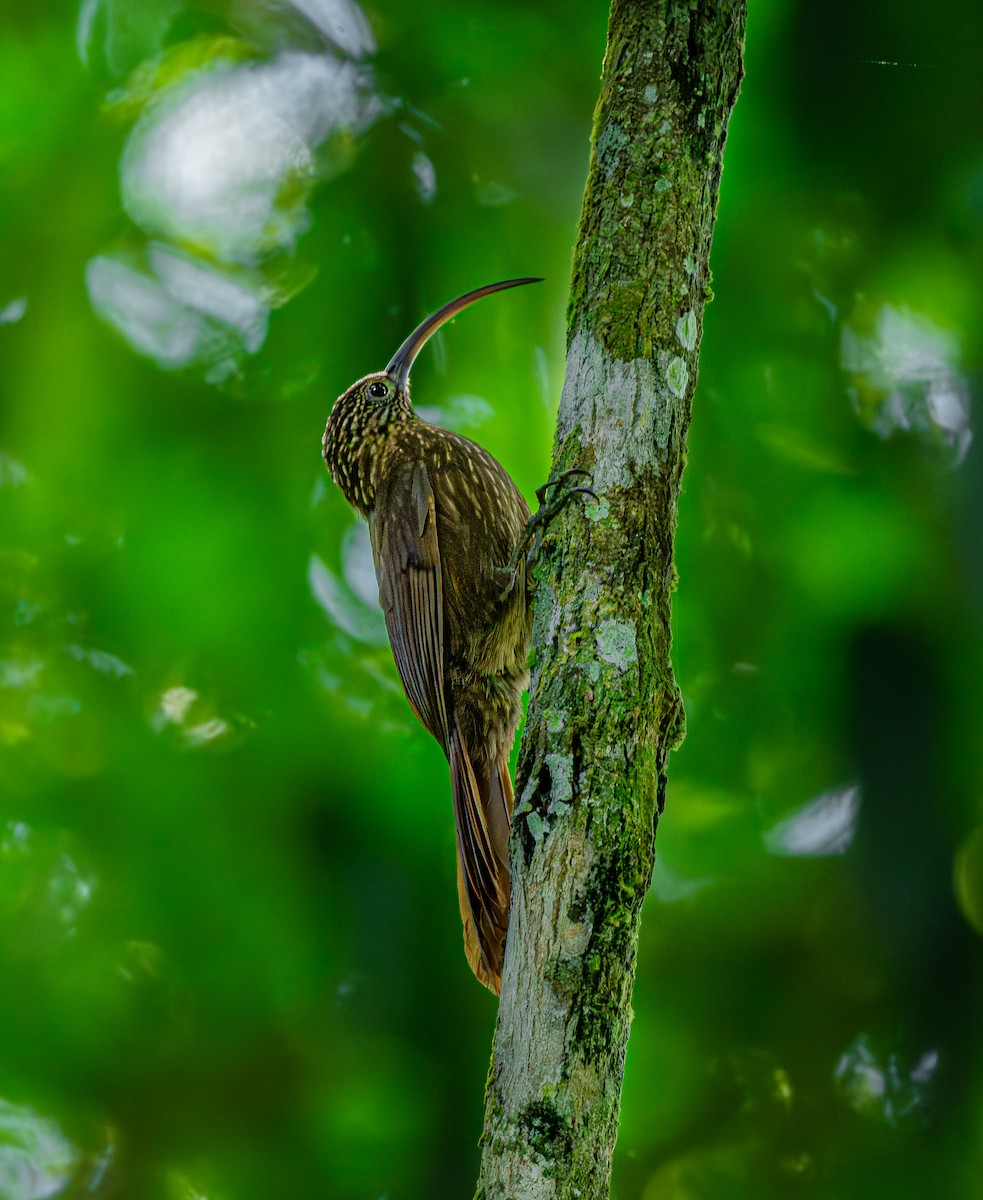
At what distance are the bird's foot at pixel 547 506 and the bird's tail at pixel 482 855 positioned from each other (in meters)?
0.48

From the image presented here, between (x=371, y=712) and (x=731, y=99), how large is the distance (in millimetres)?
2325

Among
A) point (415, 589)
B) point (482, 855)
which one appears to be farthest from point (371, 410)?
point (482, 855)

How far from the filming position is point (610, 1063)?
1.50 meters

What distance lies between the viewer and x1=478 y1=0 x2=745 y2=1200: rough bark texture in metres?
1.48

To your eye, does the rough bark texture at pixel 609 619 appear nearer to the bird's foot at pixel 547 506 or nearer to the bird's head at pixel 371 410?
the bird's foot at pixel 547 506

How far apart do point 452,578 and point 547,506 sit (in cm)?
111

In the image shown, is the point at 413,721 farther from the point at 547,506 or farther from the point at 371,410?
the point at 547,506

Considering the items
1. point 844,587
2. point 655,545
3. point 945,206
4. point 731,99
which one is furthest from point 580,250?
point 945,206

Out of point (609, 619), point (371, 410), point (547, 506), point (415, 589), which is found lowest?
point (609, 619)

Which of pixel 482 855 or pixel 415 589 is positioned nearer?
pixel 482 855

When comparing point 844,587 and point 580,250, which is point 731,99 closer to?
point 580,250

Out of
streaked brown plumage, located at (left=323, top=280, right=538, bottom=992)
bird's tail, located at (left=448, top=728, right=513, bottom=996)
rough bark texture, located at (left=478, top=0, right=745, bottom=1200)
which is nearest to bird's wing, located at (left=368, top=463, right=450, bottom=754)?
streaked brown plumage, located at (left=323, top=280, right=538, bottom=992)

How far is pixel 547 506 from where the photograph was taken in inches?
79.4

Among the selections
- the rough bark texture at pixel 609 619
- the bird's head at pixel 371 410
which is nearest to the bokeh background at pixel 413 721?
the bird's head at pixel 371 410
